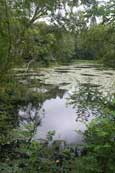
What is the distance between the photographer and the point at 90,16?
612 centimetres

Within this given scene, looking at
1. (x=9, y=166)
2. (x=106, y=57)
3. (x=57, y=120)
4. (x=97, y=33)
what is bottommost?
(x=57, y=120)

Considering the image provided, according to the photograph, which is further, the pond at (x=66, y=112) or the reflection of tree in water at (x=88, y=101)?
the pond at (x=66, y=112)

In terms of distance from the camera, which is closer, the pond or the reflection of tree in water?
the reflection of tree in water

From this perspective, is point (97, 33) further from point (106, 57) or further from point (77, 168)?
point (77, 168)

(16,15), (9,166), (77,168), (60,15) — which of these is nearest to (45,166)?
(9,166)

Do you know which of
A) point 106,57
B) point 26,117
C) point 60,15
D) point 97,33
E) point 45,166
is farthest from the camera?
point 26,117

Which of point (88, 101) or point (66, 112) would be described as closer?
point (88, 101)

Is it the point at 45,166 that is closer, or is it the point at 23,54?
the point at 45,166

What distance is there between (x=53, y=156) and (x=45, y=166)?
0.89 m

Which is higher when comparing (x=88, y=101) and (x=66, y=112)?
(x=88, y=101)

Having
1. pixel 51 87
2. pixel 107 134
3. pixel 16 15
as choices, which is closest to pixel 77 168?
pixel 107 134

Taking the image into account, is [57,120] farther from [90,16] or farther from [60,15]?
[90,16]

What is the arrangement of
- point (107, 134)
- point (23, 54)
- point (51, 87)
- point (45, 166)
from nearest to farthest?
point (107, 134) < point (45, 166) < point (23, 54) < point (51, 87)

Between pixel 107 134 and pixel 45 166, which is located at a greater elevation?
pixel 107 134
